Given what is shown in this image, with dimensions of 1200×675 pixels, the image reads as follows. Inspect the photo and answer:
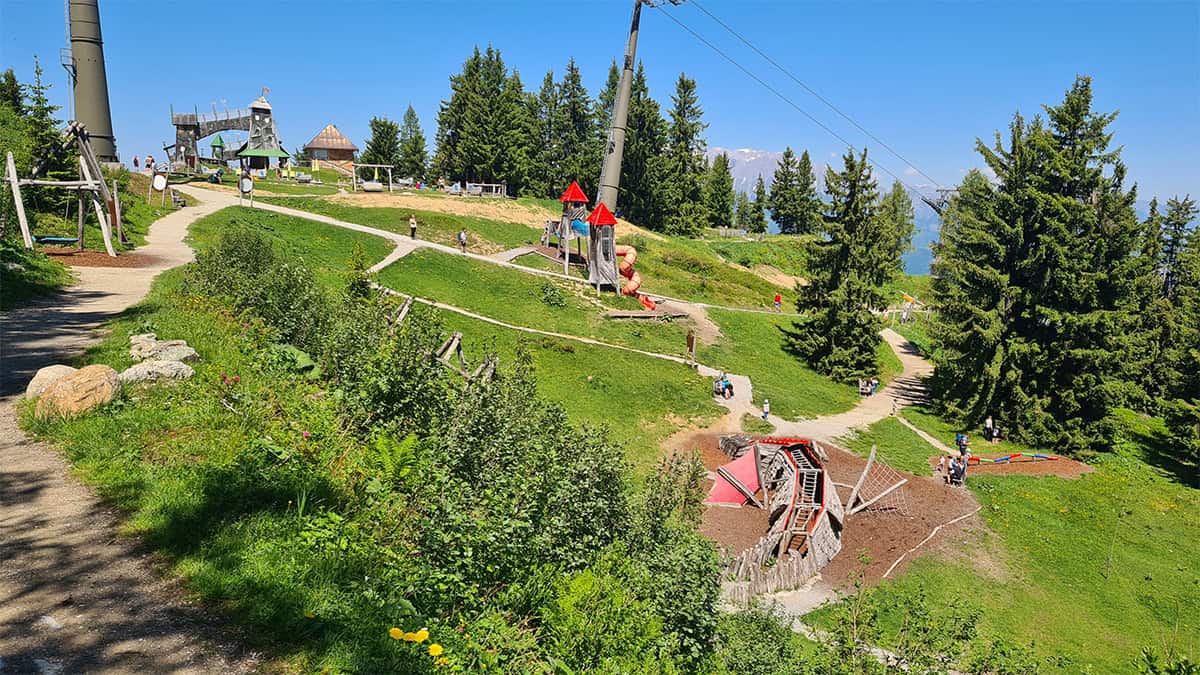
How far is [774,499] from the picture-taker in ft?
66.8

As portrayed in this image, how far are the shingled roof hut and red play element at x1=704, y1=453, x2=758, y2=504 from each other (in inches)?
2988

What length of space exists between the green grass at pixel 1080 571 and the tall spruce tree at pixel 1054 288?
5784mm

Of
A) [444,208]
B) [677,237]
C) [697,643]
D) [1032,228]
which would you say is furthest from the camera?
[677,237]

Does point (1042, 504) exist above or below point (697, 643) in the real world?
below

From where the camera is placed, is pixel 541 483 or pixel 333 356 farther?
pixel 333 356

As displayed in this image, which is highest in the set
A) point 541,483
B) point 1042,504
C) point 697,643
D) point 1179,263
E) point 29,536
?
point 1179,263

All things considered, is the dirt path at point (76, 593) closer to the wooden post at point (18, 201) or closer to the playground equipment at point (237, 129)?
the wooden post at point (18, 201)

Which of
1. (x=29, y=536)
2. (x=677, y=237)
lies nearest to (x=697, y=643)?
(x=29, y=536)

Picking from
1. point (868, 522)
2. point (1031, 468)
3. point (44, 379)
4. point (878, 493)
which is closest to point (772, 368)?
point (1031, 468)

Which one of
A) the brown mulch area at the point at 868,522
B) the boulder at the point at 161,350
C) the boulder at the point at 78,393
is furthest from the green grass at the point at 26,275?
the brown mulch area at the point at 868,522

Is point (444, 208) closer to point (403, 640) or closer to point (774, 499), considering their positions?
point (774, 499)

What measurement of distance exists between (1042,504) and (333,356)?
2629 cm

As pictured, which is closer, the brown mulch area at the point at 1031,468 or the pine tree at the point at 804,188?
the brown mulch area at the point at 1031,468

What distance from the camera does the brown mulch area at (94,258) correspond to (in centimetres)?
2126
